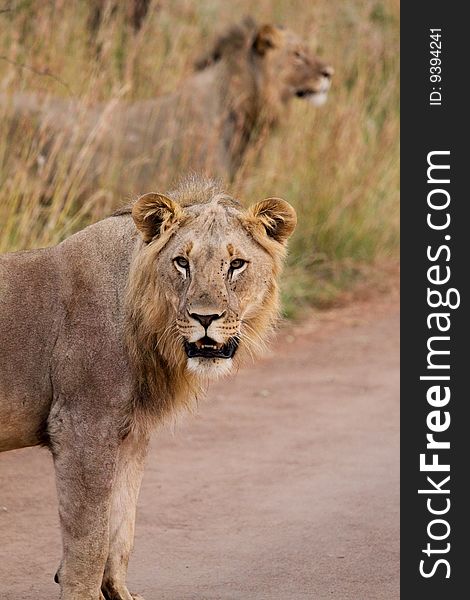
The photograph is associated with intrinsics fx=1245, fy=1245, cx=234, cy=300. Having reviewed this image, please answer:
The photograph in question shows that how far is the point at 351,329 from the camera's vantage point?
31.1 ft

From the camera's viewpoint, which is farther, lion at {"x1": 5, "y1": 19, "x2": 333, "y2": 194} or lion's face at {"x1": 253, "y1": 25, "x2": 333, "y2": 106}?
lion's face at {"x1": 253, "y1": 25, "x2": 333, "y2": 106}

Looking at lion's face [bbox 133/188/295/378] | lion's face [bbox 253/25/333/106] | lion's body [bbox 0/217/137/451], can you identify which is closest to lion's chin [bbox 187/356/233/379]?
lion's face [bbox 133/188/295/378]

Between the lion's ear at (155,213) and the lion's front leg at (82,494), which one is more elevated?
the lion's ear at (155,213)

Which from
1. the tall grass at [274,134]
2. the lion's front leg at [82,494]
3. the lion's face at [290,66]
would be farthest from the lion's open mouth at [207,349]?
the lion's face at [290,66]

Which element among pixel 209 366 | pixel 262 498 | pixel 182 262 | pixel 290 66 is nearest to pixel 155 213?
pixel 182 262

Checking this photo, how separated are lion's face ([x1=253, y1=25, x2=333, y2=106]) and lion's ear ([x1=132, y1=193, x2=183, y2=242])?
5.50 meters

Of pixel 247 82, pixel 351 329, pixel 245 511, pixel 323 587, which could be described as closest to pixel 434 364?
pixel 245 511

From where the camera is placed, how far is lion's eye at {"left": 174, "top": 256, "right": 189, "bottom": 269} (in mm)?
4234

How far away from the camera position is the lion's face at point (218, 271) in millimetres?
4121

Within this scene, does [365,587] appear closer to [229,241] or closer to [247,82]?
[229,241]

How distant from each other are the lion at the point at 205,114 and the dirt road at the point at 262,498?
5.29 ft

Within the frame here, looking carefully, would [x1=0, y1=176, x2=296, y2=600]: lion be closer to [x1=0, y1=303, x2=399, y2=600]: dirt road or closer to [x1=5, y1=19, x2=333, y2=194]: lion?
[x1=0, y1=303, x2=399, y2=600]: dirt road

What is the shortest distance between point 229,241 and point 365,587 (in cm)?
158

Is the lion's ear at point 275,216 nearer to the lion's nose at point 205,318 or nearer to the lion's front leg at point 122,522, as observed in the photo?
the lion's nose at point 205,318
